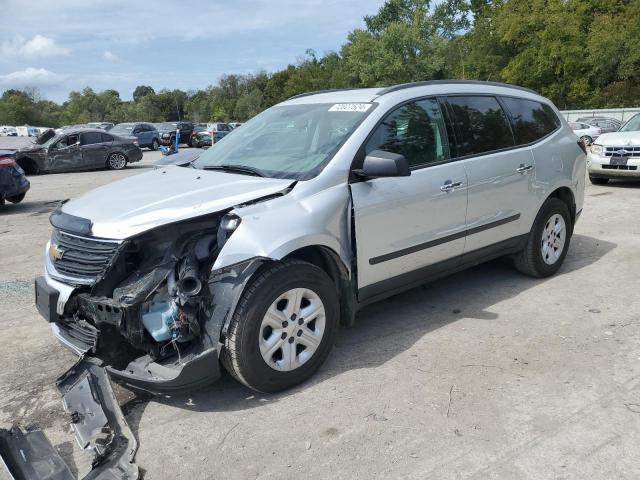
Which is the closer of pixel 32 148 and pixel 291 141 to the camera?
pixel 291 141

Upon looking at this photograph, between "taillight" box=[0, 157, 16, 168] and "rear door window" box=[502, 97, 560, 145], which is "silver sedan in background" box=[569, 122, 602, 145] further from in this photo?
"taillight" box=[0, 157, 16, 168]

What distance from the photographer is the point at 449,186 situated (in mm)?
4324

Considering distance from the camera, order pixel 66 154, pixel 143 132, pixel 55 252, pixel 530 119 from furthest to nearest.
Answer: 1. pixel 143 132
2. pixel 66 154
3. pixel 530 119
4. pixel 55 252

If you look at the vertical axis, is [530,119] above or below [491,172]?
above

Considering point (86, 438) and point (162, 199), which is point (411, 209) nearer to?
point (162, 199)

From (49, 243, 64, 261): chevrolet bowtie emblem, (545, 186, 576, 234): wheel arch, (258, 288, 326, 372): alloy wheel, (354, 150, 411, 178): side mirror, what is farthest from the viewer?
(545, 186, 576, 234): wheel arch

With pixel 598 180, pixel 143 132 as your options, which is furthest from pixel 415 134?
pixel 143 132

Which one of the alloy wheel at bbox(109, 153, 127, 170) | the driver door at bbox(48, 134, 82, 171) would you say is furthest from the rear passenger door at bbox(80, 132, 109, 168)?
the alloy wheel at bbox(109, 153, 127, 170)

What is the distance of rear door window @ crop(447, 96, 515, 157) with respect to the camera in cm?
459

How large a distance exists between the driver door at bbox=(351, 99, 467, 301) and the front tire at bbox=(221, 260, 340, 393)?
44 cm

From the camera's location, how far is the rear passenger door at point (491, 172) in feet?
15.0

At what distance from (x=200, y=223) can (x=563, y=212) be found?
3841 millimetres

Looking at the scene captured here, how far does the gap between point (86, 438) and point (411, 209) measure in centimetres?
254

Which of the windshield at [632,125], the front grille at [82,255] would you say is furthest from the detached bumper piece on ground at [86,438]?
the windshield at [632,125]
